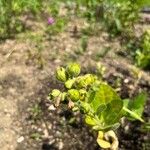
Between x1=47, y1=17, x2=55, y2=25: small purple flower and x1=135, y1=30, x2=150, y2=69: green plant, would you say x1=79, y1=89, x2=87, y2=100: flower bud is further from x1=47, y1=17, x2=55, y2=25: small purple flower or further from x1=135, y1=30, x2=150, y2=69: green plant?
x1=47, y1=17, x2=55, y2=25: small purple flower

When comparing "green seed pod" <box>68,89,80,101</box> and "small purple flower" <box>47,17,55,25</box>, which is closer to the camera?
"green seed pod" <box>68,89,80,101</box>

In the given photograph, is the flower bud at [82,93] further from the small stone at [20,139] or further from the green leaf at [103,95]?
the small stone at [20,139]

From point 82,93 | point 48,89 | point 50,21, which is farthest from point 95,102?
point 50,21

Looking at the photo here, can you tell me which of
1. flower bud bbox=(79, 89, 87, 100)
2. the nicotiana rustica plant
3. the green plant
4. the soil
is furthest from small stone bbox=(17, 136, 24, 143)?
the green plant

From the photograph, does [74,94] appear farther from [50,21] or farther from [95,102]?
[50,21]

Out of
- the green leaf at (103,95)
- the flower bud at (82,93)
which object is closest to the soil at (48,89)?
the green leaf at (103,95)

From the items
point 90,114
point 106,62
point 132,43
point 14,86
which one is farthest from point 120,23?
point 90,114
